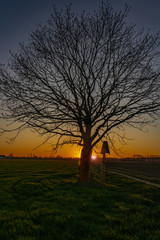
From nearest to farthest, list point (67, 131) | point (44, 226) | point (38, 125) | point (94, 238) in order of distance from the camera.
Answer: point (94, 238) < point (44, 226) < point (38, 125) < point (67, 131)

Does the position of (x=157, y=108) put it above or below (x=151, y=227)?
above

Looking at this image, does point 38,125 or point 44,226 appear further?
point 38,125

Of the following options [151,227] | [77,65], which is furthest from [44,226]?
[77,65]

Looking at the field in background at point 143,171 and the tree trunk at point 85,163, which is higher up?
the tree trunk at point 85,163

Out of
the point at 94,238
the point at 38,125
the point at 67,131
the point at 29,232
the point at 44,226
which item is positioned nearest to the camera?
the point at 94,238

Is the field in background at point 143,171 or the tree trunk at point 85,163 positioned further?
the field in background at point 143,171

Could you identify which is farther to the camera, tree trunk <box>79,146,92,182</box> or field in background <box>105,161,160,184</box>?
field in background <box>105,161,160,184</box>

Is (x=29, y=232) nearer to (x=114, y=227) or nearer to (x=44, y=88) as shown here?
(x=114, y=227)

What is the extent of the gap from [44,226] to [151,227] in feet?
9.34

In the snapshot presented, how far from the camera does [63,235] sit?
14.8 ft

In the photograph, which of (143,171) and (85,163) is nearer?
(85,163)

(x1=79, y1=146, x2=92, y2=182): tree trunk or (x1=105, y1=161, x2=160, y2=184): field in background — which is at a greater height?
(x1=79, y1=146, x2=92, y2=182): tree trunk

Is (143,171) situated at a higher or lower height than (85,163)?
A: lower

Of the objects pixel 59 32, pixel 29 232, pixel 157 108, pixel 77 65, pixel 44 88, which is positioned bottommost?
pixel 29 232
